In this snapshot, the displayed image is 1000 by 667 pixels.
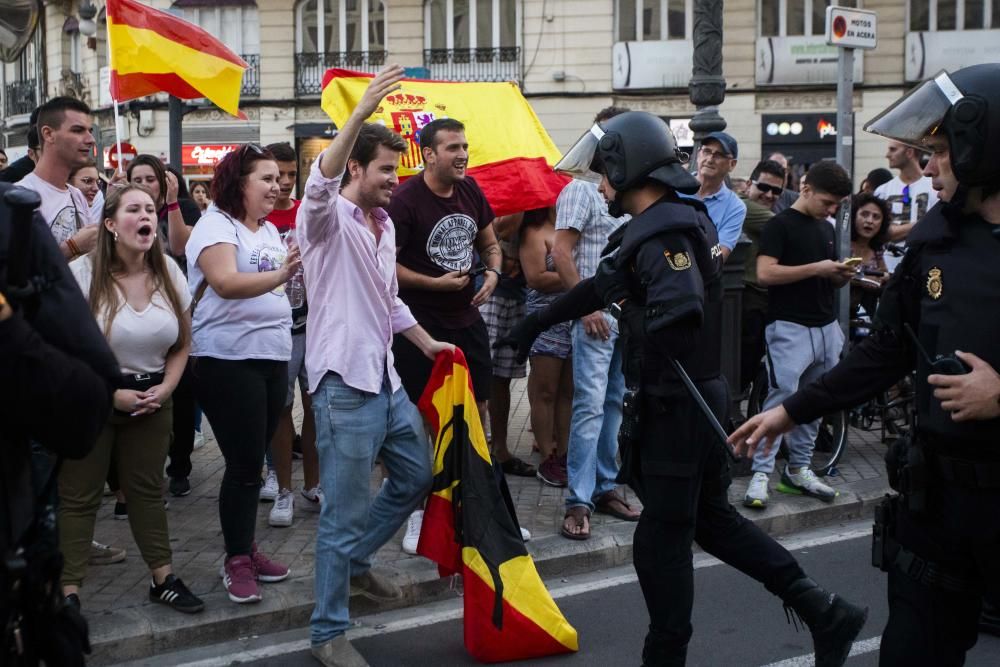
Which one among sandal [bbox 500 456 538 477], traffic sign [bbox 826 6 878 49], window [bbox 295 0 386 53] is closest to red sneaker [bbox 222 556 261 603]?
sandal [bbox 500 456 538 477]

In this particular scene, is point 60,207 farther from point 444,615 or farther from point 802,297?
point 802,297

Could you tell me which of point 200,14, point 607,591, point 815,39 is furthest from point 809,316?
point 200,14

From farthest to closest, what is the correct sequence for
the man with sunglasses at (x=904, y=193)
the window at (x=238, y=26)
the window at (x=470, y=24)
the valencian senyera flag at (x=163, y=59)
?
the window at (x=238, y=26) < the window at (x=470, y=24) < the man with sunglasses at (x=904, y=193) < the valencian senyera flag at (x=163, y=59)

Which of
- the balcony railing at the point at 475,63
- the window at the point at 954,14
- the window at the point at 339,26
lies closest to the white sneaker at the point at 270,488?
the balcony railing at the point at 475,63

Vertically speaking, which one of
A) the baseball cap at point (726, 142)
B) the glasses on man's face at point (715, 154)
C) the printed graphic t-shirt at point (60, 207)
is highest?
the baseball cap at point (726, 142)

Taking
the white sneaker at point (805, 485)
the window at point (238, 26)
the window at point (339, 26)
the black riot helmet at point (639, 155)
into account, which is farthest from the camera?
the window at point (238, 26)

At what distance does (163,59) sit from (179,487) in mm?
2734

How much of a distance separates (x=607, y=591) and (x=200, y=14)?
26.5 m

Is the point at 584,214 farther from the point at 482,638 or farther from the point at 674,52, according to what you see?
the point at 674,52

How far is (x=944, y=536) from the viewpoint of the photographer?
3.09 meters

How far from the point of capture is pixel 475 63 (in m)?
27.4

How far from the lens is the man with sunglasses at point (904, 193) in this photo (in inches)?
356

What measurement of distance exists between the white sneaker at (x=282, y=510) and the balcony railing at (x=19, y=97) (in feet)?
107

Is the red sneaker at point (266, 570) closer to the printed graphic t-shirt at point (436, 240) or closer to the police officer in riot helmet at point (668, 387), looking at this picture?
the printed graphic t-shirt at point (436, 240)
